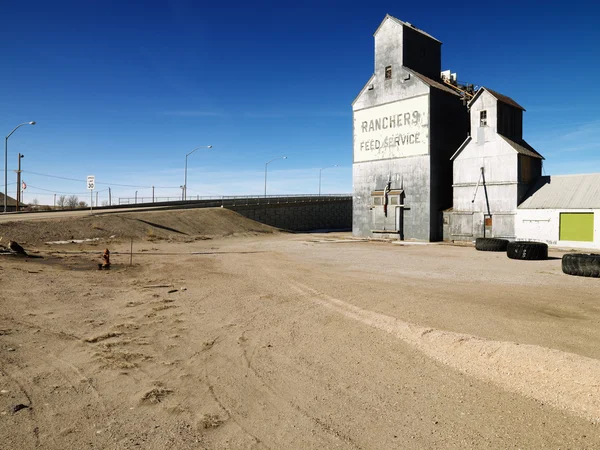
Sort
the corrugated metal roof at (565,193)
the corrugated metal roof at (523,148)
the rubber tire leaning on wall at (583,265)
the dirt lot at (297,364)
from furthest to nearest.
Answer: the corrugated metal roof at (523,148)
the corrugated metal roof at (565,193)
the rubber tire leaning on wall at (583,265)
the dirt lot at (297,364)

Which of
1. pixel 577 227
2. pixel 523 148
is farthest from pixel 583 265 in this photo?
pixel 523 148

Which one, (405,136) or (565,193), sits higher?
(405,136)

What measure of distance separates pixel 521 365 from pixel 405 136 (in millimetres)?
34073

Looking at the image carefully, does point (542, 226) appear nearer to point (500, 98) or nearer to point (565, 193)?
point (565, 193)

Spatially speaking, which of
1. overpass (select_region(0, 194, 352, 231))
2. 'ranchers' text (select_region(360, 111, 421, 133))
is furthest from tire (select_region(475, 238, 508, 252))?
overpass (select_region(0, 194, 352, 231))

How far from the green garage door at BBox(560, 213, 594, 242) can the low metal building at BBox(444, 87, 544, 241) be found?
11.3ft

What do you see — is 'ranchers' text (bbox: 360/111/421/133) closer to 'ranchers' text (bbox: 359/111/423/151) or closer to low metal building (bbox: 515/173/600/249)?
'ranchers' text (bbox: 359/111/423/151)

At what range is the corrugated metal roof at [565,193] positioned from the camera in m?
29.4

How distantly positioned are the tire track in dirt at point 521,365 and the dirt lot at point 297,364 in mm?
29

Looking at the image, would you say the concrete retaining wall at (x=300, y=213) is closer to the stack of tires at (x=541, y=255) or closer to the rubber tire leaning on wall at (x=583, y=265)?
the stack of tires at (x=541, y=255)

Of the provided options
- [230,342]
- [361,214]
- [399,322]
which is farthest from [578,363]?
[361,214]

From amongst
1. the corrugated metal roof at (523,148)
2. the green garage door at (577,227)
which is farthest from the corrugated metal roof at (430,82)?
the green garage door at (577,227)

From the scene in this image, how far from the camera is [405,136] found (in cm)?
3806

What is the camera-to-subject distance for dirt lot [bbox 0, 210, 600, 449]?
15.1ft
